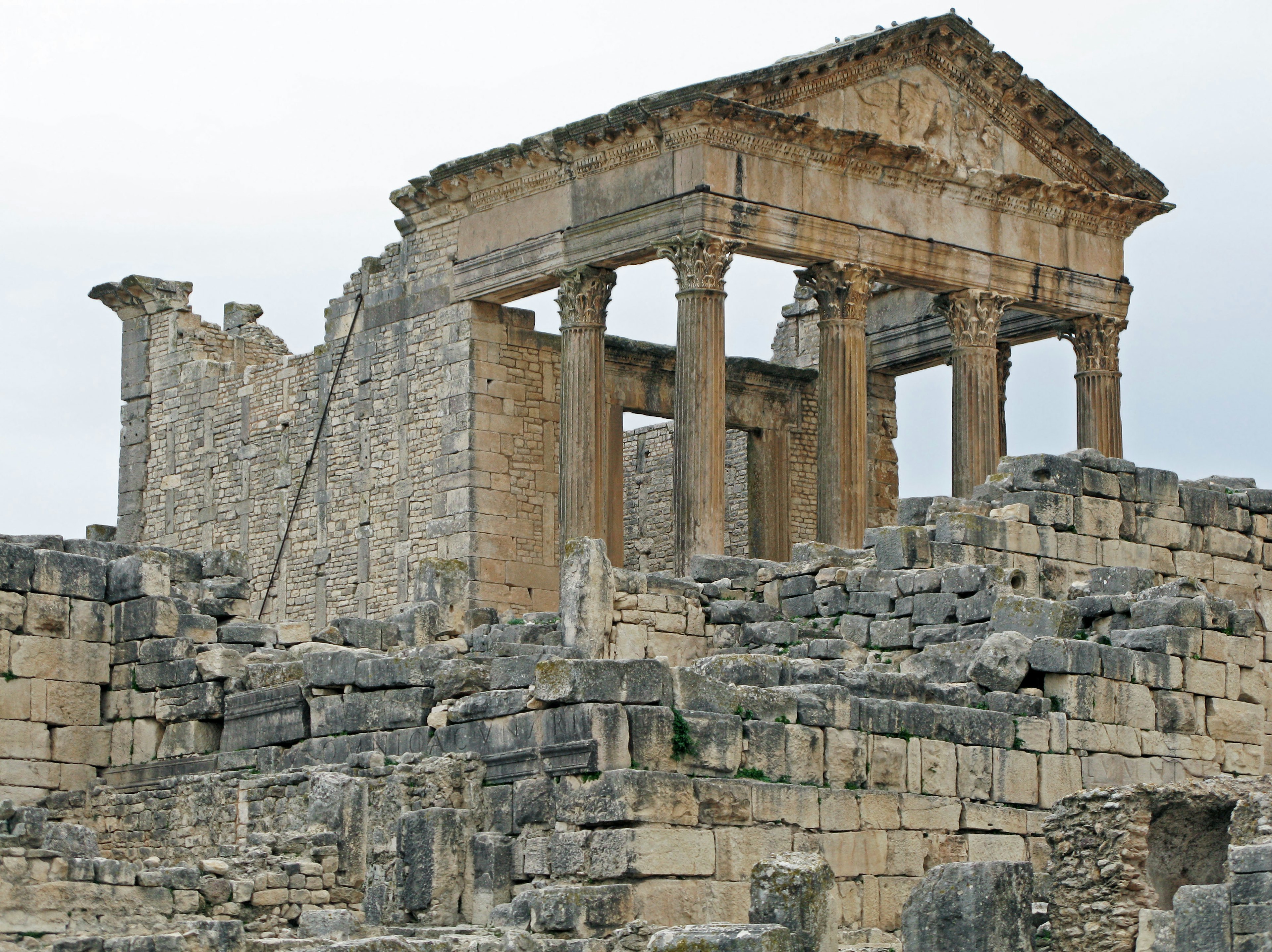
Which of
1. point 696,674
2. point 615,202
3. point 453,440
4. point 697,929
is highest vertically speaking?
point 615,202

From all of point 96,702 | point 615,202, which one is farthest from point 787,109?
point 96,702

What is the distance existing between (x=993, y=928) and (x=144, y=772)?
10753 mm

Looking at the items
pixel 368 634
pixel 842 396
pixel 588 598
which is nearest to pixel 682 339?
pixel 842 396

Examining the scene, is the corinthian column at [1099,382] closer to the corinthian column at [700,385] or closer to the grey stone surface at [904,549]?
the corinthian column at [700,385]

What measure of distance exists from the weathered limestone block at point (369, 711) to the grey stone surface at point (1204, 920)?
7126 millimetres

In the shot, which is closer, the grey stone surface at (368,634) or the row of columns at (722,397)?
the grey stone surface at (368,634)

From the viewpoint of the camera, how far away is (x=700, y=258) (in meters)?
28.1

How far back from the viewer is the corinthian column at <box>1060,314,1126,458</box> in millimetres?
31969

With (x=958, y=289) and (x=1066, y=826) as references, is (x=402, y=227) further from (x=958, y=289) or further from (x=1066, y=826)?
(x=1066, y=826)

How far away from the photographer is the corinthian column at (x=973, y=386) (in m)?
30.7

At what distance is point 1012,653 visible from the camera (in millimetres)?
18812

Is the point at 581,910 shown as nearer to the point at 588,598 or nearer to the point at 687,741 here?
the point at 687,741

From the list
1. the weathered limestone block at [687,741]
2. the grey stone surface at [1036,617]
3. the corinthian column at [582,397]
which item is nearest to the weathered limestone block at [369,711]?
the weathered limestone block at [687,741]

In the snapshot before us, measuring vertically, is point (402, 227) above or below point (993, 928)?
above
